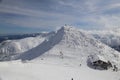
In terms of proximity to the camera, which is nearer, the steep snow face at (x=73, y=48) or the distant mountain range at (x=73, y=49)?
the distant mountain range at (x=73, y=49)

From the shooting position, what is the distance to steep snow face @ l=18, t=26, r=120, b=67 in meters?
101

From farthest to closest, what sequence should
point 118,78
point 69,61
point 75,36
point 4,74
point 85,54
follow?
point 75,36 → point 85,54 → point 69,61 → point 118,78 → point 4,74

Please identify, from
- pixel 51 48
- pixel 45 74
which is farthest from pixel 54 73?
pixel 51 48

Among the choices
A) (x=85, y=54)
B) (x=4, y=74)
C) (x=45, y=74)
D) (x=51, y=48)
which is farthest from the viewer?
(x=51, y=48)

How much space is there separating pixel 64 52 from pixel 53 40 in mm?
19496

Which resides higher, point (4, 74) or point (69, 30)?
point (69, 30)

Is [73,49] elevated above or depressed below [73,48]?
below

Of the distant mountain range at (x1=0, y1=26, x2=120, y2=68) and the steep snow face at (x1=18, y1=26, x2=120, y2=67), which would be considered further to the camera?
the steep snow face at (x1=18, y1=26, x2=120, y2=67)

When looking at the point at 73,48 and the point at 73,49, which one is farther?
the point at 73,48

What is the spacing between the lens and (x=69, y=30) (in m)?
127

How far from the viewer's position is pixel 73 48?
111m

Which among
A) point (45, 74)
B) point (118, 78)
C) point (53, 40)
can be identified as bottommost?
point (118, 78)

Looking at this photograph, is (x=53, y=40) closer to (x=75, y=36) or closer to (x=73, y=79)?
(x=75, y=36)

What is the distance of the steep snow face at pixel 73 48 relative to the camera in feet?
330
